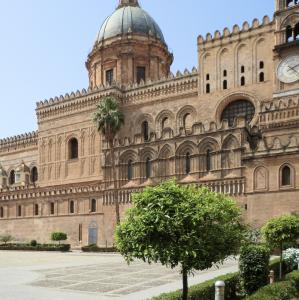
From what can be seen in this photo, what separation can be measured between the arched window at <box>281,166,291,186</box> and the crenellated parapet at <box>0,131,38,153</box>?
4097 centimetres

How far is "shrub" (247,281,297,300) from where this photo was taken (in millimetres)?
13494

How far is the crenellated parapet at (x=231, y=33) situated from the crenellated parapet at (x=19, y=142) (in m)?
30.2

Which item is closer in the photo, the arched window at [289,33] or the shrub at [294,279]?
the shrub at [294,279]

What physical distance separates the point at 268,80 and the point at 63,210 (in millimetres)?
26045

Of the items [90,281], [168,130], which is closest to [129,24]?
[168,130]

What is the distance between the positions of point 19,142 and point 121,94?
23.0 meters

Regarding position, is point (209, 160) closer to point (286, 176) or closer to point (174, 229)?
point (286, 176)

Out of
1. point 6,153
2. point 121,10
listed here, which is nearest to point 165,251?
point 121,10

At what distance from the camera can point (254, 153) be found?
3788cm

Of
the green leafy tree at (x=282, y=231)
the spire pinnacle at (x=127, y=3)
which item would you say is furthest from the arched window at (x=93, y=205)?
the spire pinnacle at (x=127, y=3)

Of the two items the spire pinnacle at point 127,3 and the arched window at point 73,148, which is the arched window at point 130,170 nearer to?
the arched window at point 73,148

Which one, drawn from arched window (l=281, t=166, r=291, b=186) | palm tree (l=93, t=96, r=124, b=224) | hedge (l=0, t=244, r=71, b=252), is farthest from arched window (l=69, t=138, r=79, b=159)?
arched window (l=281, t=166, r=291, b=186)

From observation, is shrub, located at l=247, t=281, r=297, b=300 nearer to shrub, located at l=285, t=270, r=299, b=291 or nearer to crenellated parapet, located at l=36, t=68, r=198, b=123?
shrub, located at l=285, t=270, r=299, b=291

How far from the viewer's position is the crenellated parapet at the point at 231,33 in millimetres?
45656
